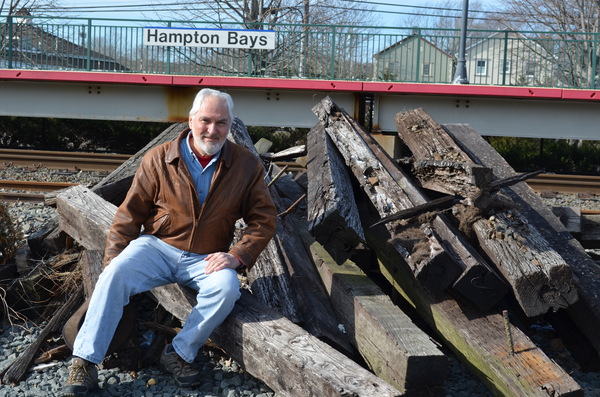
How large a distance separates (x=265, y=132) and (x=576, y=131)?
7.89 m

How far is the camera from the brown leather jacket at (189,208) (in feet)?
12.8

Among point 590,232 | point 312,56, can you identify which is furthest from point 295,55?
point 590,232

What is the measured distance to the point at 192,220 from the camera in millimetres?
3922

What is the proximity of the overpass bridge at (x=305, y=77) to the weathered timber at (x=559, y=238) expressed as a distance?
19.3ft

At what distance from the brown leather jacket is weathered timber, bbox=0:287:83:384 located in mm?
628

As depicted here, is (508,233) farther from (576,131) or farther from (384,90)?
(576,131)

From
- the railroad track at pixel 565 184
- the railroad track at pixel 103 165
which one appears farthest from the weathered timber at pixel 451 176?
the railroad track at pixel 565 184

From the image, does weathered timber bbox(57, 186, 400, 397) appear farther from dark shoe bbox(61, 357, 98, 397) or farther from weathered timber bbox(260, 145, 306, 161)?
weathered timber bbox(260, 145, 306, 161)

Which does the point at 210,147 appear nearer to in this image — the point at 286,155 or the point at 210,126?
the point at 210,126

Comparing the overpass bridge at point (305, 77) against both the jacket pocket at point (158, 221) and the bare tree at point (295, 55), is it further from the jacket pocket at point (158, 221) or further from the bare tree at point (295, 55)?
the jacket pocket at point (158, 221)

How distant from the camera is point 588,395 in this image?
12.6 ft

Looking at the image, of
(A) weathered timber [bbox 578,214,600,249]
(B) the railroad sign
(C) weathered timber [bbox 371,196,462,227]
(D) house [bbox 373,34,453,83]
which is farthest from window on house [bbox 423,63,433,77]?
(C) weathered timber [bbox 371,196,462,227]

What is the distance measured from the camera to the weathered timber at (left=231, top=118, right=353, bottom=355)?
3924 mm

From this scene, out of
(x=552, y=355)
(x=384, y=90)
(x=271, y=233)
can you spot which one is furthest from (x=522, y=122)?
(x=271, y=233)
